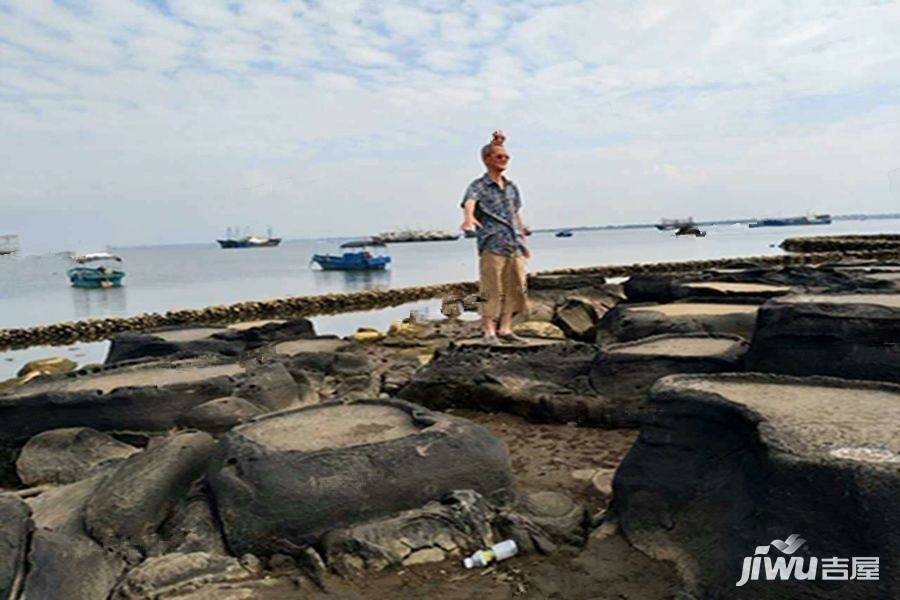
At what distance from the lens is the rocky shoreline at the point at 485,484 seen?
288 centimetres

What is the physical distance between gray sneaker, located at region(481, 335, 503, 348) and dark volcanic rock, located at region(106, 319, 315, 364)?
2769 mm

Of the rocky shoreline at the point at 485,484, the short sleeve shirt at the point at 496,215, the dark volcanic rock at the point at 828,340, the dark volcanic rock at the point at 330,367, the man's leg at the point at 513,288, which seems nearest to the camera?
the rocky shoreline at the point at 485,484

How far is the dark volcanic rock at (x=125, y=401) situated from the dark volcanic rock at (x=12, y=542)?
209cm

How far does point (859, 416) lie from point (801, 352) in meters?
1.36

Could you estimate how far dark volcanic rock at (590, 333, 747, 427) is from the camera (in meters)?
5.47

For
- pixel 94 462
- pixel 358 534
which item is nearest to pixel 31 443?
pixel 94 462

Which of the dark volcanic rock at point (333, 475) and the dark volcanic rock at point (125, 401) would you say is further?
the dark volcanic rock at point (125, 401)

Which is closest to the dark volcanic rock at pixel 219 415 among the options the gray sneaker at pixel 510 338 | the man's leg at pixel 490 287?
the man's leg at pixel 490 287

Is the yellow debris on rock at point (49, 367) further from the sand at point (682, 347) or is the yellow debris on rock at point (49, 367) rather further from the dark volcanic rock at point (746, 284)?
the sand at point (682, 347)

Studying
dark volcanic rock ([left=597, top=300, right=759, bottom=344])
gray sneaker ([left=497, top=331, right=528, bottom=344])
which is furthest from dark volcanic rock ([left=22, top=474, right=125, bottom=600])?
dark volcanic rock ([left=597, top=300, right=759, bottom=344])

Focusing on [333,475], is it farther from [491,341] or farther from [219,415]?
[491,341]

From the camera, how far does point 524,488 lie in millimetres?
4406

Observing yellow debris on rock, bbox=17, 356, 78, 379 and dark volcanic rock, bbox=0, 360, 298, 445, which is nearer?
dark volcanic rock, bbox=0, 360, 298, 445

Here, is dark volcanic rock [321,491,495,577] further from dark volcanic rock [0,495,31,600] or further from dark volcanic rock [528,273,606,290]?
dark volcanic rock [528,273,606,290]
